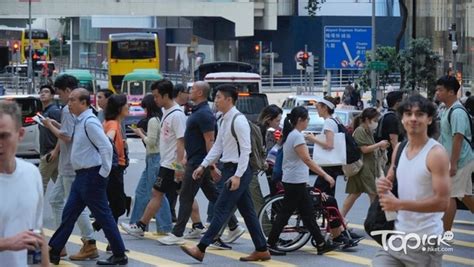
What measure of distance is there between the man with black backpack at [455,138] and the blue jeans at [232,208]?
195cm

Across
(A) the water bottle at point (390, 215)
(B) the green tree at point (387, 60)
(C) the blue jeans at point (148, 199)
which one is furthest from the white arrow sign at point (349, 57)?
(A) the water bottle at point (390, 215)

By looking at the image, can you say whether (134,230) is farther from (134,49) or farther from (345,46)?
(134,49)

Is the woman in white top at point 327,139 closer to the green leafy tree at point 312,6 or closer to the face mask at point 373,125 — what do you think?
the face mask at point 373,125

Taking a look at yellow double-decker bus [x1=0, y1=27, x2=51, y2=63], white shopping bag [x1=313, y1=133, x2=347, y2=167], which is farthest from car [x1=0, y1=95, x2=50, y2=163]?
yellow double-decker bus [x1=0, y1=27, x2=51, y2=63]

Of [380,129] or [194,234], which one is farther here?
[380,129]

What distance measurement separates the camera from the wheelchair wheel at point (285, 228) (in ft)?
43.4

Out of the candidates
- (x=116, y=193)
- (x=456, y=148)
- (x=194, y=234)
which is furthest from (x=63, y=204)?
(x=456, y=148)

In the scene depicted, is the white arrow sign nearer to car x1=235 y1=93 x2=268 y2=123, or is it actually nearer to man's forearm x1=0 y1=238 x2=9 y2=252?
car x1=235 y1=93 x2=268 y2=123

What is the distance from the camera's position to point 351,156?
14391 millimetres

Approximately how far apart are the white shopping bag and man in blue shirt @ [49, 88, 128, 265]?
292 centimetres

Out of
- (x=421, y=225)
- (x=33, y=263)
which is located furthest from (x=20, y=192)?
(x=421, y=225)

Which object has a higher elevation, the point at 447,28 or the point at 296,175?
the point at 447,28

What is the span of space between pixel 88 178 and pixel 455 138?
3.74 meters

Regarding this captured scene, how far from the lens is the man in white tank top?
24.0 ft
